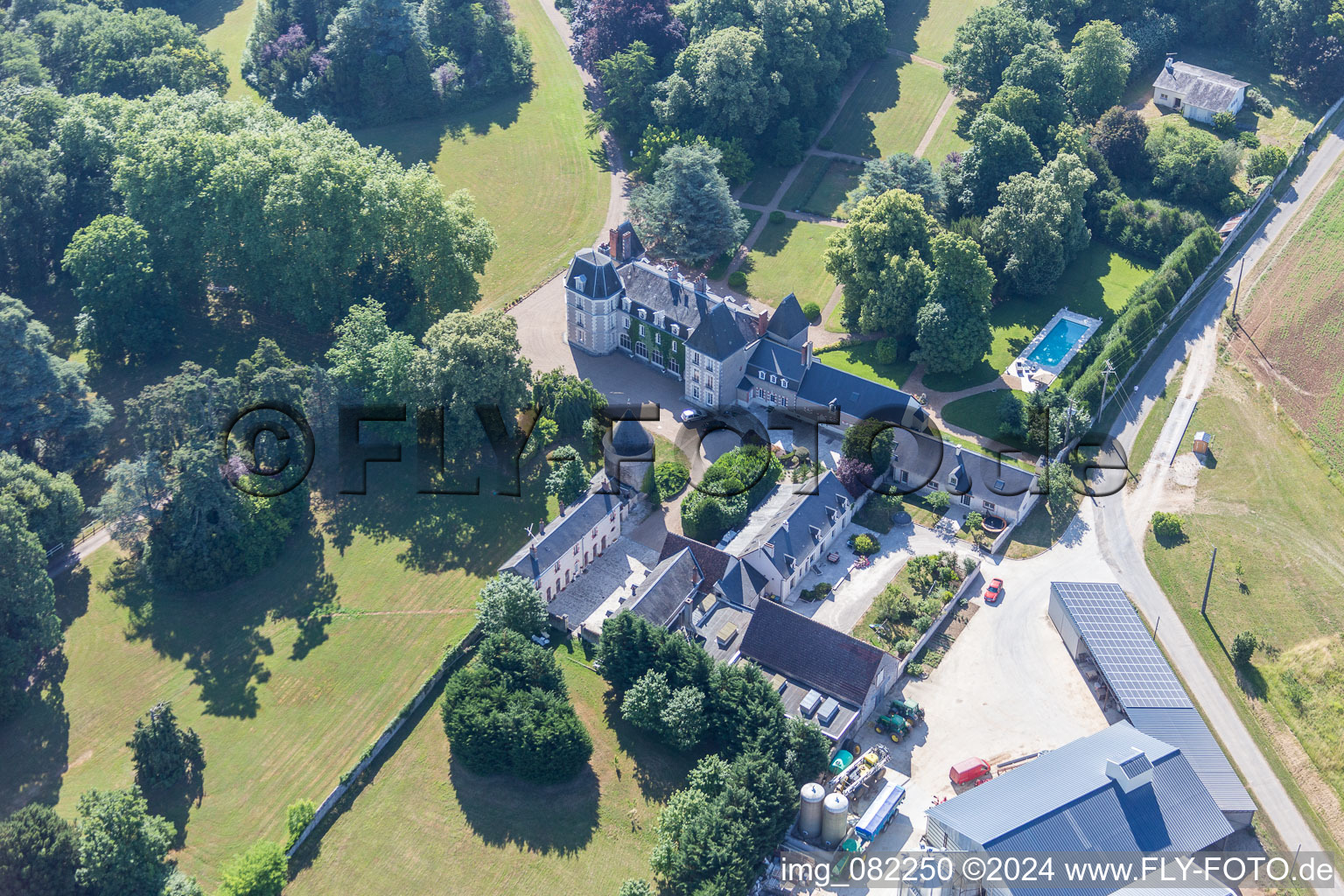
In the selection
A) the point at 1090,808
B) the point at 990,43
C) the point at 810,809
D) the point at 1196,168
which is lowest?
the point at 810,809

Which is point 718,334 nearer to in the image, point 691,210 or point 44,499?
point 691,210

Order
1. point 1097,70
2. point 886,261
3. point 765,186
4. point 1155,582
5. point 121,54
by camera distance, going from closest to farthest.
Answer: point 1155,582 < point 886,261 < point 765,186 < point 1097,70 < point 121,54

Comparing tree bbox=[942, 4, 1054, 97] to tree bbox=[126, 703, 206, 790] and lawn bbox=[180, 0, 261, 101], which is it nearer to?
lawn bbox=[180, 0, 261, 101]

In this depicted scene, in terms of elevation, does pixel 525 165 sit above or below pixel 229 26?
above

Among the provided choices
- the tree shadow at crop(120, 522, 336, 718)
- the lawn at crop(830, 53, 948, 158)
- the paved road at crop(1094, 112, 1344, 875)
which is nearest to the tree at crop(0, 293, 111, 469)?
the tree shadow at crop(120, 522, 336, 718)

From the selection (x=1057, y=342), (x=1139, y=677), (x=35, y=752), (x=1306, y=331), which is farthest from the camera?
(x=1306, y=331)

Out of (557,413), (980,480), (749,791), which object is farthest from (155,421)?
(980,480)

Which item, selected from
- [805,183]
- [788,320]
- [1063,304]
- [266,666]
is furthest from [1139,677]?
[805,183]

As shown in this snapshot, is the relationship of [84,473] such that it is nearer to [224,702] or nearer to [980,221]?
[224,702]
